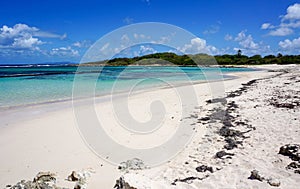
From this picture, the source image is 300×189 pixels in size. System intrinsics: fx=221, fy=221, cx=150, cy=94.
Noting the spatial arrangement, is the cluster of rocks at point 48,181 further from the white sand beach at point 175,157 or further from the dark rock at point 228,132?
the dark rock at point 228,132

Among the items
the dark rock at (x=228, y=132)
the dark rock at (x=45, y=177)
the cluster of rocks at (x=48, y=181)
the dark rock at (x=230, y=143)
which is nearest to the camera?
the cluster of rocks at (x=48, y=181)

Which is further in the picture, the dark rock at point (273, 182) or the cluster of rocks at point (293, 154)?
the cluster of rocks at point (293, 154)

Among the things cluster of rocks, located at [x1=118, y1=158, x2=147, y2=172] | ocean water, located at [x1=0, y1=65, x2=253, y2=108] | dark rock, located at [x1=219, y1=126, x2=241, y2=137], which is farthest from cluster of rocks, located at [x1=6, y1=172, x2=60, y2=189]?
ocean water, located at [x1=0, y1=65, x2=253, y2=108]

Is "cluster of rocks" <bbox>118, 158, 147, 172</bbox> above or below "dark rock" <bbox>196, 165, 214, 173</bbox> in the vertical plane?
below

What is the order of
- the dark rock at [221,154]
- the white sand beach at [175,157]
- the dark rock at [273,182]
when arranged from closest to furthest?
1. the dark rock at [273,182]
2. the white sand beach at [175,157]
3. the dark rock at [221,154]

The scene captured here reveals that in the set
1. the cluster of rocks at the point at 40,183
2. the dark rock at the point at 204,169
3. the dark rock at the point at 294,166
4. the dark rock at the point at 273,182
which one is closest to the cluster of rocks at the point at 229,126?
the dark rock at the point at 204,169

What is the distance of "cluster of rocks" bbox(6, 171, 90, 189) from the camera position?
3.60 m

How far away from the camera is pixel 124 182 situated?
10.3 ft

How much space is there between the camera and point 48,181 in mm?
3912

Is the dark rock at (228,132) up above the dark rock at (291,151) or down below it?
below

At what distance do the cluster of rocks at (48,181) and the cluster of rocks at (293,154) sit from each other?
142 inches

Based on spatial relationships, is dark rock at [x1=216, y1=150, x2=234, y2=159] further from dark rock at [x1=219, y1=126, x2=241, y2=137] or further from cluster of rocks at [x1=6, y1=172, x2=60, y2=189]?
cluster of rocks at [x1=6, y1=172, x2=60, y2=189]

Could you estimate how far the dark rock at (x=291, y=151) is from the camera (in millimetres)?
4157

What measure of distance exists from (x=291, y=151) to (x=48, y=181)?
4.62 m
